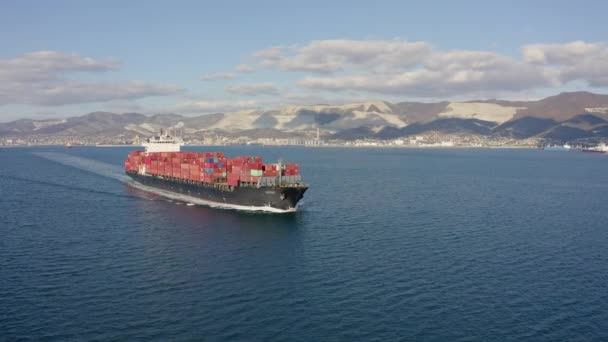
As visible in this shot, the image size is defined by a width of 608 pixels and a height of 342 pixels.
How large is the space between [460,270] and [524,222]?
3331cm

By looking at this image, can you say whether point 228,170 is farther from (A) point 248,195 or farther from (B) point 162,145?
(B) point 162,145

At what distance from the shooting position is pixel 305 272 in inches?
2005

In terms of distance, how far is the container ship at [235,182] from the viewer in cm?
8369

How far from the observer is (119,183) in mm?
129750

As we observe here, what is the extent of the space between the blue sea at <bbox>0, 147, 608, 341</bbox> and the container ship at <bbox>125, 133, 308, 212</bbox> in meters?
4.02

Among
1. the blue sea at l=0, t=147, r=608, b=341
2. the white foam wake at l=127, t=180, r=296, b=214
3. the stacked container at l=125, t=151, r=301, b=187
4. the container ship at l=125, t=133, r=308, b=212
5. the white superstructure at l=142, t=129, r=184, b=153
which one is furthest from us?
the white superstructure at l=142, t=129, r=184, b=153

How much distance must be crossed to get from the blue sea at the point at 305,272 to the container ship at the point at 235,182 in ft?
13.2

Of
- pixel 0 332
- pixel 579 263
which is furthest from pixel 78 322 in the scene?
pixel 579 263

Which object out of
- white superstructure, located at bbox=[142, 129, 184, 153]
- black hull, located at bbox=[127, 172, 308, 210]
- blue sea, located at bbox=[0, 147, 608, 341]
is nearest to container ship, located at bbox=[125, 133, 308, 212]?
black hull, located at bbox=[127, 172, 308, 210]

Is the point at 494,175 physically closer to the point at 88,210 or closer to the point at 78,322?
the point at 88,210

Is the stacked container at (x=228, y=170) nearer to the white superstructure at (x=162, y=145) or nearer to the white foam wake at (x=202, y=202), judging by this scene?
the white foam wake at (x=202, y=202)

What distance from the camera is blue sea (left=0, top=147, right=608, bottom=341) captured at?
123ft

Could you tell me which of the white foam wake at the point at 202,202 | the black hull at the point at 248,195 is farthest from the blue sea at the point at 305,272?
the black hull at the point at 248,195

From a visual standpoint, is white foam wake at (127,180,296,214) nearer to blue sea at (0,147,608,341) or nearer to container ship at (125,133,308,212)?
container ship at (125,133,308,212)
